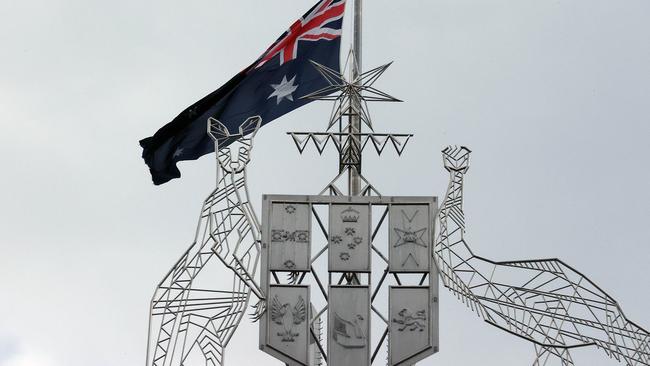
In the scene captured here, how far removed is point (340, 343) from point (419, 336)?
6.42ft

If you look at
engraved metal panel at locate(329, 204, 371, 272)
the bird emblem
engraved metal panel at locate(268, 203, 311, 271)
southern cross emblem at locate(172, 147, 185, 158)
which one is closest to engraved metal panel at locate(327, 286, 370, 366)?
engraved metal panel at locate(329, 204, 371, 272)

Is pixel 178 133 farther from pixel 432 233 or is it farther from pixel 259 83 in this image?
pixel 432 233

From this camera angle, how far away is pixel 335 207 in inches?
1845

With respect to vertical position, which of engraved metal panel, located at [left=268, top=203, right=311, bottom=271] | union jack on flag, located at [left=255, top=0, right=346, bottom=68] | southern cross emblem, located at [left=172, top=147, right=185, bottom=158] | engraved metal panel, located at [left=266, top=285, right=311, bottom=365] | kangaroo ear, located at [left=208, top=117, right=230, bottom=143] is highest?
union jack on flag, located at [left=255, top=0, right=346, bottom=68]

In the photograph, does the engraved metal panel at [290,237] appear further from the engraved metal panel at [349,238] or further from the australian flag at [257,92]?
the australian flag at [257,92]

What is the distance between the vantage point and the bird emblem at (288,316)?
4569cm

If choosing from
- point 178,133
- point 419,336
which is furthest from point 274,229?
point 178,133

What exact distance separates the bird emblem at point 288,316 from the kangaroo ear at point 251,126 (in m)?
4.60

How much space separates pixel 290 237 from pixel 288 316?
2.08m

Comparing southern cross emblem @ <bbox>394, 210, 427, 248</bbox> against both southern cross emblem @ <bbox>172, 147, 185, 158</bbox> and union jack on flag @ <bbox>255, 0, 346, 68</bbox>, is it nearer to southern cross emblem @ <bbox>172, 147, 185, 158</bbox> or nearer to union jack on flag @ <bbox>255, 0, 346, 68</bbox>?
union jack on flag @ <bbox>255, 0, 346, 68</bbox>

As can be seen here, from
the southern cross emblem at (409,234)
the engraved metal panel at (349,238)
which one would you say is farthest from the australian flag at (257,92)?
the southern cross emblem at (409,234)

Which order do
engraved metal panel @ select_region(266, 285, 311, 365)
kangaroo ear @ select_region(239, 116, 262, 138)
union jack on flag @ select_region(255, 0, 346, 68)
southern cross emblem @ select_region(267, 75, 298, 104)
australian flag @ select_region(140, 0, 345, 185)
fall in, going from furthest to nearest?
union jack on flag @ select_region(255, 0, 346, 68) < australian flag @ select_region(140, 0, 345, 185) < southern cross emblem @ select_region(267, 75, 298, 104) < kangaroo ear @ select_region(239, 116, 262, 138) < engraved metal panel @ select_region(266, 285, 311, 365)

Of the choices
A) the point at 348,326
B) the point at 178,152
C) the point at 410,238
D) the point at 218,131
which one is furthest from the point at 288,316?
the point at 178,152

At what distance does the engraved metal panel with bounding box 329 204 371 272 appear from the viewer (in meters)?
46.5
